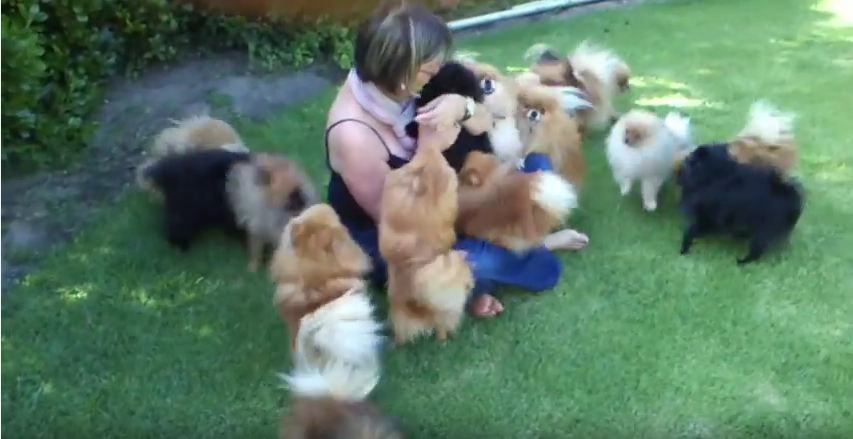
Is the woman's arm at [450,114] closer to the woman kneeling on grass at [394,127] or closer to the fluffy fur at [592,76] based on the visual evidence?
the woman kneeling on grass at [394,127]

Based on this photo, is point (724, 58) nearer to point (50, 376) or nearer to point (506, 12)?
point (506, 12)

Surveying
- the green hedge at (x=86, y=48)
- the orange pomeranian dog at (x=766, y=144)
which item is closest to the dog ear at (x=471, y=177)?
the orange pomeranian dog at (x=766, y=144)

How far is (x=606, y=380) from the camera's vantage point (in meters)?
2.58

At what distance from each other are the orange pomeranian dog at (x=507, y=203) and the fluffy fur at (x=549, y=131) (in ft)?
1.32

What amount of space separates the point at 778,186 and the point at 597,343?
2.68 ft

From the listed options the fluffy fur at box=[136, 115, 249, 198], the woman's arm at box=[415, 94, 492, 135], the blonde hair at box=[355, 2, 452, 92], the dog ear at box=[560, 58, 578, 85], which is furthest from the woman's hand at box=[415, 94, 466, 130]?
the dog ear at box=[560, 58, 578, 85]

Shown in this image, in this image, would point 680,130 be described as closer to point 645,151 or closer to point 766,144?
point 645,151

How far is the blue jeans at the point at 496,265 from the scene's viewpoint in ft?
9.55

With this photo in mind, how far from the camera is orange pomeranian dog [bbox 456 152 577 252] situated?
290cm

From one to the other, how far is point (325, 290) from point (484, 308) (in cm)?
61

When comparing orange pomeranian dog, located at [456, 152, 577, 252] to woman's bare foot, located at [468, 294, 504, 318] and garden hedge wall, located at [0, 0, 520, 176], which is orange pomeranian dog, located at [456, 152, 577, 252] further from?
garden hedge wall, located at [0, 0, 520, 176]

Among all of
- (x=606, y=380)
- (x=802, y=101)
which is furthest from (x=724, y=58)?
(x=606, y=380)

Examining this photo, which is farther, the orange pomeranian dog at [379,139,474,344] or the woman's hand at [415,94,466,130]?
the woman's hand at [415,94,466,130]

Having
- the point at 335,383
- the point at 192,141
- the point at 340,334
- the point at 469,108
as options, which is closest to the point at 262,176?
the point at 192,141
